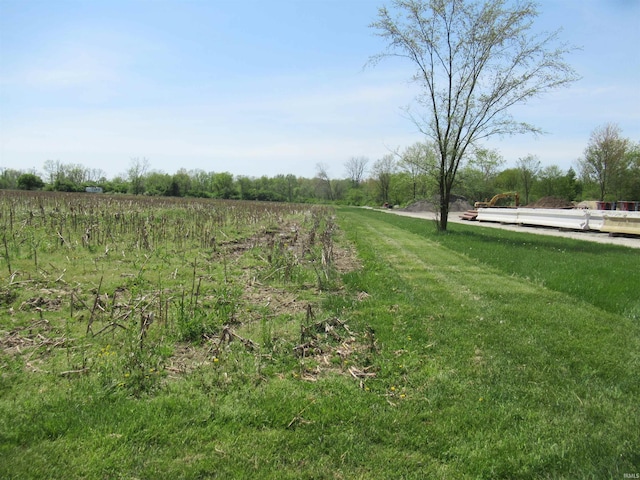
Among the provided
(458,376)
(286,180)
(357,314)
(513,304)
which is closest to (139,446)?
(458,376)

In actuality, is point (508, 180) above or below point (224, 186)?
above

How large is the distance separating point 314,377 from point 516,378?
207 centimetres

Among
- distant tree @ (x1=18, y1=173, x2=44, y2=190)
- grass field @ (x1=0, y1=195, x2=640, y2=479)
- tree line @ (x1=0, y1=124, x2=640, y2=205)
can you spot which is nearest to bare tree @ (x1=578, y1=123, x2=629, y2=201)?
tree line @ (x1=0, y1=124, x2=640, y2=205)

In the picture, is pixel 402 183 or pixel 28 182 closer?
pixel 402 183

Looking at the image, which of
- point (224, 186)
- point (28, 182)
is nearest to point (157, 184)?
point (224, 186)

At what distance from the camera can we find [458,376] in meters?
4.10

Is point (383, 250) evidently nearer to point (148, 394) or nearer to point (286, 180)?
point (148, 394)

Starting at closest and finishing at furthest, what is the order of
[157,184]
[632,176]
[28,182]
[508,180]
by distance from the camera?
[632,176]
[28,182]
[508,180]
[157,184]

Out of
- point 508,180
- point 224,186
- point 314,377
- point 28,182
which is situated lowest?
point 314,377

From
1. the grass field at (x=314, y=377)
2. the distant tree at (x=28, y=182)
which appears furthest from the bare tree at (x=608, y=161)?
the distant tree at (x=28, y=182)

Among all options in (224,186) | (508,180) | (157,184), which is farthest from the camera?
(224,186)

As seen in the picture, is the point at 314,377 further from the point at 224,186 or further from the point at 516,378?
the point at 224,186

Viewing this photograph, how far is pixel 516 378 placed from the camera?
159 inches

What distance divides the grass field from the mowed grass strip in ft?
0.07
